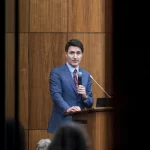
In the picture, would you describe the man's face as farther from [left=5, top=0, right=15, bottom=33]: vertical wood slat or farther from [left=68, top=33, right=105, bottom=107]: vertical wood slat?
[left=5, top=0, right=15, bottom=33]: vertical wood slat

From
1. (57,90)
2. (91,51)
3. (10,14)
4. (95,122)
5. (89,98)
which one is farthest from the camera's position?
(91,51)

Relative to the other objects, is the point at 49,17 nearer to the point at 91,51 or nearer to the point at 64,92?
the point at 91,51

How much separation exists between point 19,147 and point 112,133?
1.44 ft

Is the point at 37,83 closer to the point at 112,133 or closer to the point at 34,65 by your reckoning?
the point at 34,65

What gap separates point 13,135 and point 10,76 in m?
0.22

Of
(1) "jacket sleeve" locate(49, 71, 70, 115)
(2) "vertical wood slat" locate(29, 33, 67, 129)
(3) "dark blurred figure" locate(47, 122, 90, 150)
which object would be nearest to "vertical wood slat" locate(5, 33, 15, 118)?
(3) "dark blurred figure" locate(47, 122, 90, 150)

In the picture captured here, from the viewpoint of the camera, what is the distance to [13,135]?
239 centimetres

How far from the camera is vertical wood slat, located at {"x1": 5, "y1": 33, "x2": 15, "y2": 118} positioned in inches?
92.9
